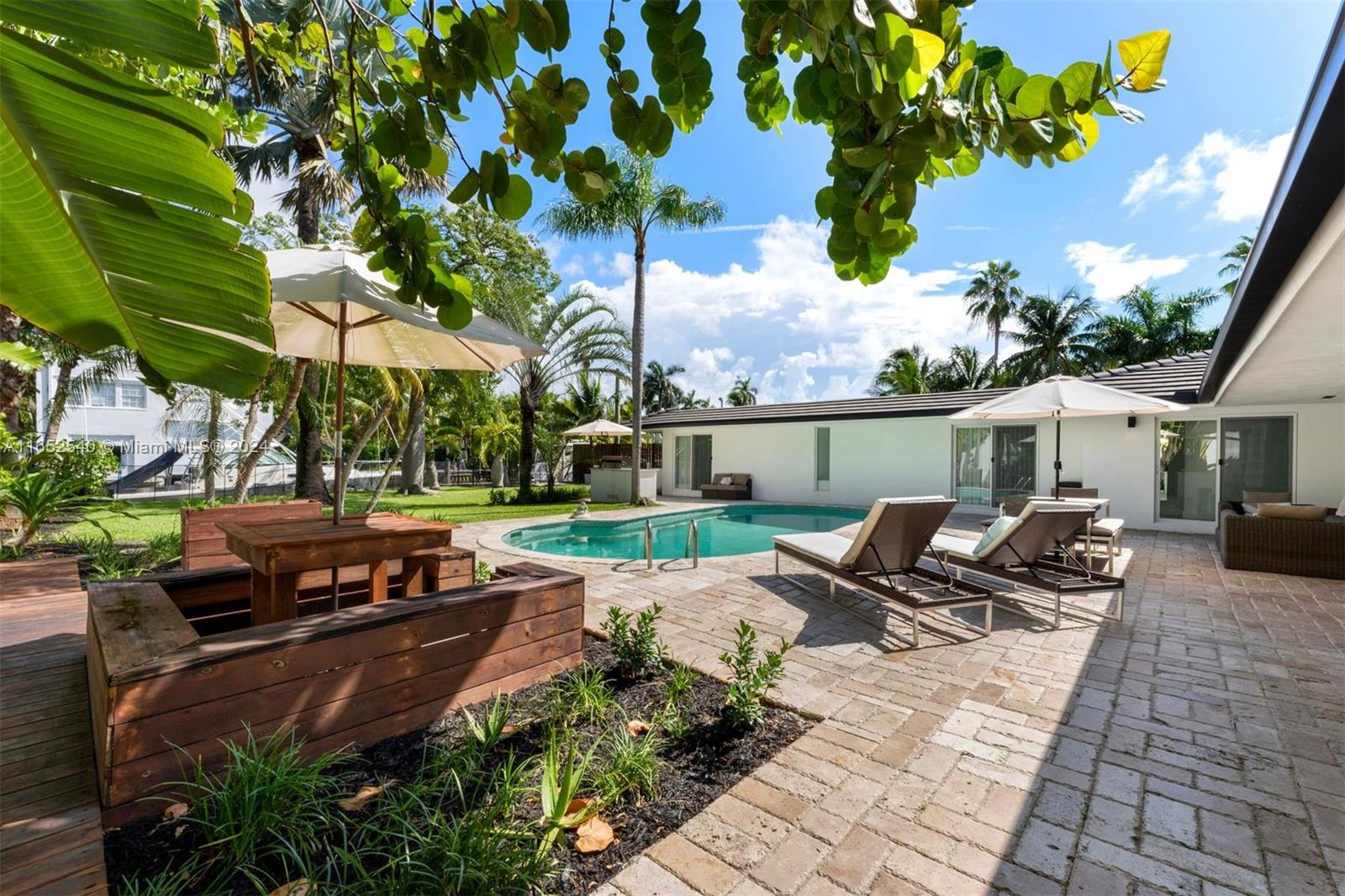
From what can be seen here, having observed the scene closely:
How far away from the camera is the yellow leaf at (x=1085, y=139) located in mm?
1093

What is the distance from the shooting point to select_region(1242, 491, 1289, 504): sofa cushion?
1007 centimetres

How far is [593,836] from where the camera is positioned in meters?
2.21

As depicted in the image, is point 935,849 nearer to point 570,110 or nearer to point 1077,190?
point 570,110

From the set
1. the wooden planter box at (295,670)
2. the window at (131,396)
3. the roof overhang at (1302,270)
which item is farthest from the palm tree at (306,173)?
the window at (131,396)

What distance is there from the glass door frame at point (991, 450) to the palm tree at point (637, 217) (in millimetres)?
9211

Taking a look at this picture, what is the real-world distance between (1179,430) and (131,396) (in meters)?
42.8

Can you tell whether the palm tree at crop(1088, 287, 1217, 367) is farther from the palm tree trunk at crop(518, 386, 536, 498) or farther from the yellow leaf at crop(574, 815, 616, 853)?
the yellow leaf at crop(574, 815, 616, 853)

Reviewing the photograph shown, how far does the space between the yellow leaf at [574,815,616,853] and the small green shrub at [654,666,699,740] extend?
785mm

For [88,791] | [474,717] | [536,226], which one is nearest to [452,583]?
[474,717]

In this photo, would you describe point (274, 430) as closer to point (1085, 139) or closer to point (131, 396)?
point (1085, 139)

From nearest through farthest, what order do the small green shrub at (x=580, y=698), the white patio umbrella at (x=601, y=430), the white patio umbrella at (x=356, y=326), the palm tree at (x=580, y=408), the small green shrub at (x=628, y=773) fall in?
the small green shrub at (x=628, y=773) < the white patio umbrella at (x=356, y=326) < the small green shrub at (x=580, y=698) < the white patio umbrella at (x=601, y=430) < the palm tree at (x=580, y=408)

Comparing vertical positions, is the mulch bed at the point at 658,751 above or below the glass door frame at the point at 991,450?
below

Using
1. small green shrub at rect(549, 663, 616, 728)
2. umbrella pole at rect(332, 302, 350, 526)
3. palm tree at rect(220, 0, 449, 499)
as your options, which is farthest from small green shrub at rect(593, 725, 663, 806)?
palm tree at rect(220, 0, 449, 499)

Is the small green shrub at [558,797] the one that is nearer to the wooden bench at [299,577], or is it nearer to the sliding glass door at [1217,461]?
the wooden bench at [299,577]
